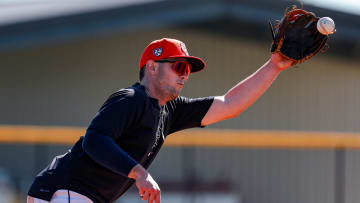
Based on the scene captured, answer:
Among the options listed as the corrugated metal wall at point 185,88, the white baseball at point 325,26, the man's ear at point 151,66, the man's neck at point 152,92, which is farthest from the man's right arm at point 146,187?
the corrugated metal wall at point 185,88

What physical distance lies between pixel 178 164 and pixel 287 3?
3124 millimetres

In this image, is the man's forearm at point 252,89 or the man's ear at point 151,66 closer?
the man's ear at point 151,66

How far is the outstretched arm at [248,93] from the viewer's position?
4020 mm

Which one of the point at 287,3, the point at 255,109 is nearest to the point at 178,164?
the point at 255,109

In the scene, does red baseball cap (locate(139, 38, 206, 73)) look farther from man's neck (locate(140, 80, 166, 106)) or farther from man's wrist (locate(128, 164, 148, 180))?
man's wrist (locate(128, 164, 148, 180))

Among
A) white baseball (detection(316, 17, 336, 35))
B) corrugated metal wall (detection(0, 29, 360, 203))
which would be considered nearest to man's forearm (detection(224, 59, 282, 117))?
white baseball (detection(316, 17, 336, 35))

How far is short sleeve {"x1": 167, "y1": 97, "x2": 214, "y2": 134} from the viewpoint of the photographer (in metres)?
3.97

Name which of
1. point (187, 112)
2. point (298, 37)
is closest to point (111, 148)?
point (187, 112)

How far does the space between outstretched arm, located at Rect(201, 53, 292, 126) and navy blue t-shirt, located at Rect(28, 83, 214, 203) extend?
0.37 meters

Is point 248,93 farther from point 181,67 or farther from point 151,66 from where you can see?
point 151,66

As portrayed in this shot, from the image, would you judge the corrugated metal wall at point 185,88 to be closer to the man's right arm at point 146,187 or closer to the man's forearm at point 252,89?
the man's forearm at point 252,89

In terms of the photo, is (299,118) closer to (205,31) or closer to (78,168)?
(205,31)

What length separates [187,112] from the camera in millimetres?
3992

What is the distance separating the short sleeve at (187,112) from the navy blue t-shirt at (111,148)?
0.46ft
